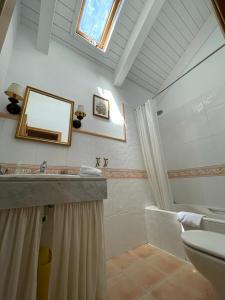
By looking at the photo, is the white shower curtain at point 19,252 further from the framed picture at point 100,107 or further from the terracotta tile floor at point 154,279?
the framed picture at point 100,107

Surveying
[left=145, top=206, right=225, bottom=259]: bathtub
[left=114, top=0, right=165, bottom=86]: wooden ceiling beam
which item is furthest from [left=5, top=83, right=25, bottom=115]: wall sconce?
[left=145, top=206, right=225, bottom=259]: bathtub

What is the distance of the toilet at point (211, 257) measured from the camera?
0.65 m

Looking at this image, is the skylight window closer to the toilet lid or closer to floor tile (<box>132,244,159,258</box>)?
the toilet lid

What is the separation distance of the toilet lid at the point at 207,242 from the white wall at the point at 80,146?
0.79 meters

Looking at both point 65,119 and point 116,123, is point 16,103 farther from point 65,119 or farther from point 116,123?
point 116,123

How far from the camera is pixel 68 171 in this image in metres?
1.30

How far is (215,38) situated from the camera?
6.31ft

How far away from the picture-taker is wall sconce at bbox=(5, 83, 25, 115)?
113cm

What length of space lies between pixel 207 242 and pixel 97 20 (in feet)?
8.60

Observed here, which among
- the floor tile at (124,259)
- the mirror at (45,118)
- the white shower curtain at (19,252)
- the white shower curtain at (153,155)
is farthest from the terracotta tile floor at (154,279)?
the mirror at (45,118)

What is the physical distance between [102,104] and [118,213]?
4.59 ft

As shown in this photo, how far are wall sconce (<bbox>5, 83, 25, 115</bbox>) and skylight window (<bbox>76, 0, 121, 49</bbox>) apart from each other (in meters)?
1.27

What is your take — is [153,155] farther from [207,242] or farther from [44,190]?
[44,190]

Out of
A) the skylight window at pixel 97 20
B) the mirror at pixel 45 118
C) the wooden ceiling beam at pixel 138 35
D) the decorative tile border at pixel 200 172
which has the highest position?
the skylight window at pixel 97 20
